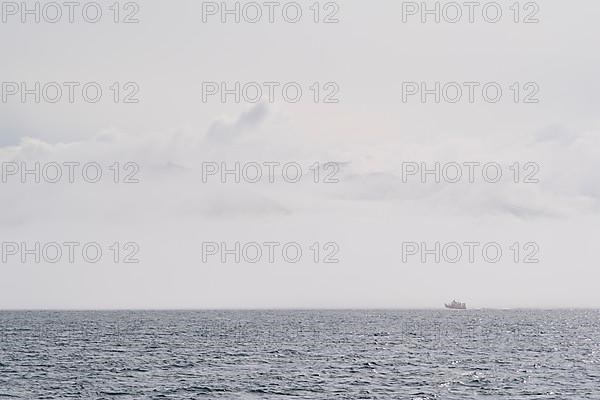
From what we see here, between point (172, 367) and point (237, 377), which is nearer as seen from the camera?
point (237, 377)

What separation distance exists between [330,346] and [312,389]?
43414 millimetres

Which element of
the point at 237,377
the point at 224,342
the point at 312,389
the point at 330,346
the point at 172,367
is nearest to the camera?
the point at 312,389

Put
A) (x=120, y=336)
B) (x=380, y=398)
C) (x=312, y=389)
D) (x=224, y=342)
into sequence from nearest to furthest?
(x=380, y=398), (x=312, y=389), (x=224, y=342), (x=120, y=336)

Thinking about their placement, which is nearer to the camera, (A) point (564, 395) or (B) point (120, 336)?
(A) point (564, 395)

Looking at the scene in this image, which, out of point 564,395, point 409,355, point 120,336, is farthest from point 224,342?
point 564,395

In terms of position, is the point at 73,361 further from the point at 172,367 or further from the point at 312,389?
the point at 312,389

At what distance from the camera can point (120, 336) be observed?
13112cm

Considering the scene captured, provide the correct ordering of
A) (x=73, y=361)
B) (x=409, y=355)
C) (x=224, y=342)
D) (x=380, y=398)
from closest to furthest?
(x=380, y=398) → (x=73, y=361) → (x=409, y=355) → (x=224, y=342)

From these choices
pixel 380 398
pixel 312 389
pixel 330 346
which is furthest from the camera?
pixel 330 346

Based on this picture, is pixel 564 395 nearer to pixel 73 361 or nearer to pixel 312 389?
pixel 312 389

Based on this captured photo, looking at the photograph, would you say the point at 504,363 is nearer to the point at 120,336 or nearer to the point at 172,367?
the point at 172,367

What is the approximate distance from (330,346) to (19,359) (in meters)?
43.7

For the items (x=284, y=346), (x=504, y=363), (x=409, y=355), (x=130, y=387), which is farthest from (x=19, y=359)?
(x=504, y=363)

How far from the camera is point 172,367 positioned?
7938 centimetres
